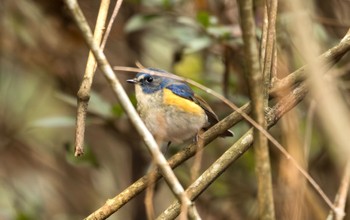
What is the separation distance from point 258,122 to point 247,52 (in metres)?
0.20

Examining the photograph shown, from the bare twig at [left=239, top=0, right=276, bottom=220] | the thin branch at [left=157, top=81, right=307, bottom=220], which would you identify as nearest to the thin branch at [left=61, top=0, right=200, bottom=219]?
the bare twig at [left=239, top=0, right=276, bottom=220]

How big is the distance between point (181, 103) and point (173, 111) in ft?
0.23

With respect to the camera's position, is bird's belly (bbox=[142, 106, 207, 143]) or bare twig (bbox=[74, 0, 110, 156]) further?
bird's belly (bbox=[142, 106, 207, 143])

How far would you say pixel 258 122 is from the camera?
1985mm

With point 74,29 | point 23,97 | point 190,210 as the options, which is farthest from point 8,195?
point 190,210

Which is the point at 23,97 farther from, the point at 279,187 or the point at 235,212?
the point at 279,187

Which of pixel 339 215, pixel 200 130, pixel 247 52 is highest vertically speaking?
pixel 247 52

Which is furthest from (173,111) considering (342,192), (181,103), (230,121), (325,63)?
(342,192)

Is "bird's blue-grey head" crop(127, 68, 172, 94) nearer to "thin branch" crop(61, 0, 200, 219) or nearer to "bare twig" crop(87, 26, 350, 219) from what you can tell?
"bare twig" crop(87, 26, 350, 219)

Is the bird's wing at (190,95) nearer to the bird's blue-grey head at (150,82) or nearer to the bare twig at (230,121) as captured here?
the bird's blue-grey head at (150,82)

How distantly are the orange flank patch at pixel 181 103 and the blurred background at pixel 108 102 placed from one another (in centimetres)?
24

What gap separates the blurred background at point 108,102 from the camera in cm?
474

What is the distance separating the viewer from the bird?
417cm

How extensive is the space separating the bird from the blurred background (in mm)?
207
